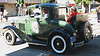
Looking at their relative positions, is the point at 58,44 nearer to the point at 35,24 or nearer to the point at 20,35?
the point at 35,24

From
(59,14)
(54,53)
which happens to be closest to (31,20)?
(59,14)

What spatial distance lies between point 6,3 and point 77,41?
126 feet

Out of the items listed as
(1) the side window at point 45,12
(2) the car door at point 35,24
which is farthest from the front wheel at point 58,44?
(1) the side window at point 45,12

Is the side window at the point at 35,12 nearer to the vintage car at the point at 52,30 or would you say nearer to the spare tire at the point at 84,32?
the vintage car at the point at 52,30

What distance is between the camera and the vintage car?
5.49 m

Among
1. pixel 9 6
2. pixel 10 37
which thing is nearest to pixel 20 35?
pixel 10 37

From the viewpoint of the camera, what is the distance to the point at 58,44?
5551 mm

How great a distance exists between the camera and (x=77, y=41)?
18.9 feet

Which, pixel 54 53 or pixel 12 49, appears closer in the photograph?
pixel 54 53

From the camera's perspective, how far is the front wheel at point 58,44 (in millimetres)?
5421

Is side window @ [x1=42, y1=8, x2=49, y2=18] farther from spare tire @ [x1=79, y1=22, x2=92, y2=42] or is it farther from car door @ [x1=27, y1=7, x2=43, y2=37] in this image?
spare tire @ [x1=79, y1=22, x2=92, y2=42]

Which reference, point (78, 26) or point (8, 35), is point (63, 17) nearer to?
point (78, 26)

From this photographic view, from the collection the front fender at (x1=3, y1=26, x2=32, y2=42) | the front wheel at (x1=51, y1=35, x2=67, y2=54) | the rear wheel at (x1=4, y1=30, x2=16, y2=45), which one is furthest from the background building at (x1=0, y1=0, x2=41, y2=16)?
the front wheel at (x1=51, y1=35, x2=67, y2=54)

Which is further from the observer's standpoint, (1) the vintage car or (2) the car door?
(2) the car door
